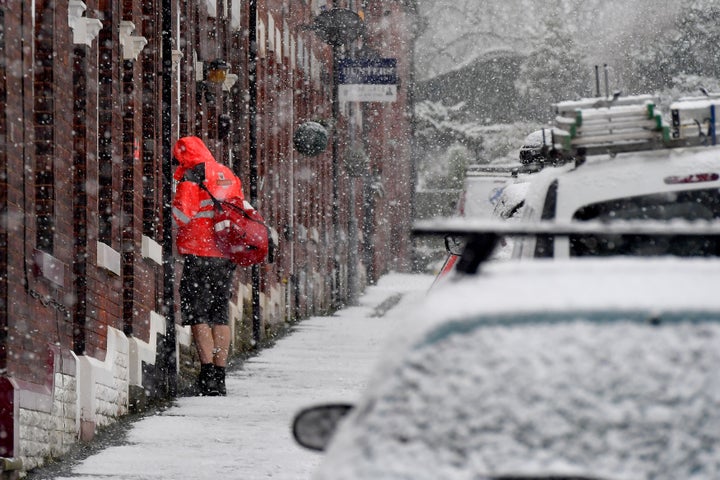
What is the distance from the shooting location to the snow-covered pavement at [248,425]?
9.36 metres

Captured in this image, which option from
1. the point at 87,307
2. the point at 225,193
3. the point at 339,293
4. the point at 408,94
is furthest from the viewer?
the point at 408,94

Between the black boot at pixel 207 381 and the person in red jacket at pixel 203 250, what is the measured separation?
10 mm

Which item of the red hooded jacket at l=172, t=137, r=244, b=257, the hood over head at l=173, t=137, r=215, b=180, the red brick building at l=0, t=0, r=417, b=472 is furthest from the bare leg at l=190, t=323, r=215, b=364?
the hood over head at l=173, t=137, r=215, b=180

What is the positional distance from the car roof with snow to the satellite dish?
21.0 metres

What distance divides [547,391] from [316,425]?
0.72m

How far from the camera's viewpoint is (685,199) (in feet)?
22.3

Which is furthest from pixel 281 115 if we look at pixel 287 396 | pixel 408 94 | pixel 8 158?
pixel 408 94

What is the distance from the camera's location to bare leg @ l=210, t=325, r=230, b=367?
12.9 m

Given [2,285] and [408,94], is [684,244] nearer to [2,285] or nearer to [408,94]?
[2,285]

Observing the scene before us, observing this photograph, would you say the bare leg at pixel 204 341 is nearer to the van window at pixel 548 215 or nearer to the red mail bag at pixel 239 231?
the red mail bag at pixel 239 231

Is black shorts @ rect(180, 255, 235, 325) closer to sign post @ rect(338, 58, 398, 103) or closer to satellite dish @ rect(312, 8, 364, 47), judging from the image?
sign post @ rect(338, 58, 398, 103)

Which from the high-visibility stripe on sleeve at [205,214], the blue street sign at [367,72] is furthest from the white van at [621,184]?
the blue street sign at [367,72]

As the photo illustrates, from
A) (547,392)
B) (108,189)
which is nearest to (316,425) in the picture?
(547,392)

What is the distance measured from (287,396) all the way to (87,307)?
2.46m
